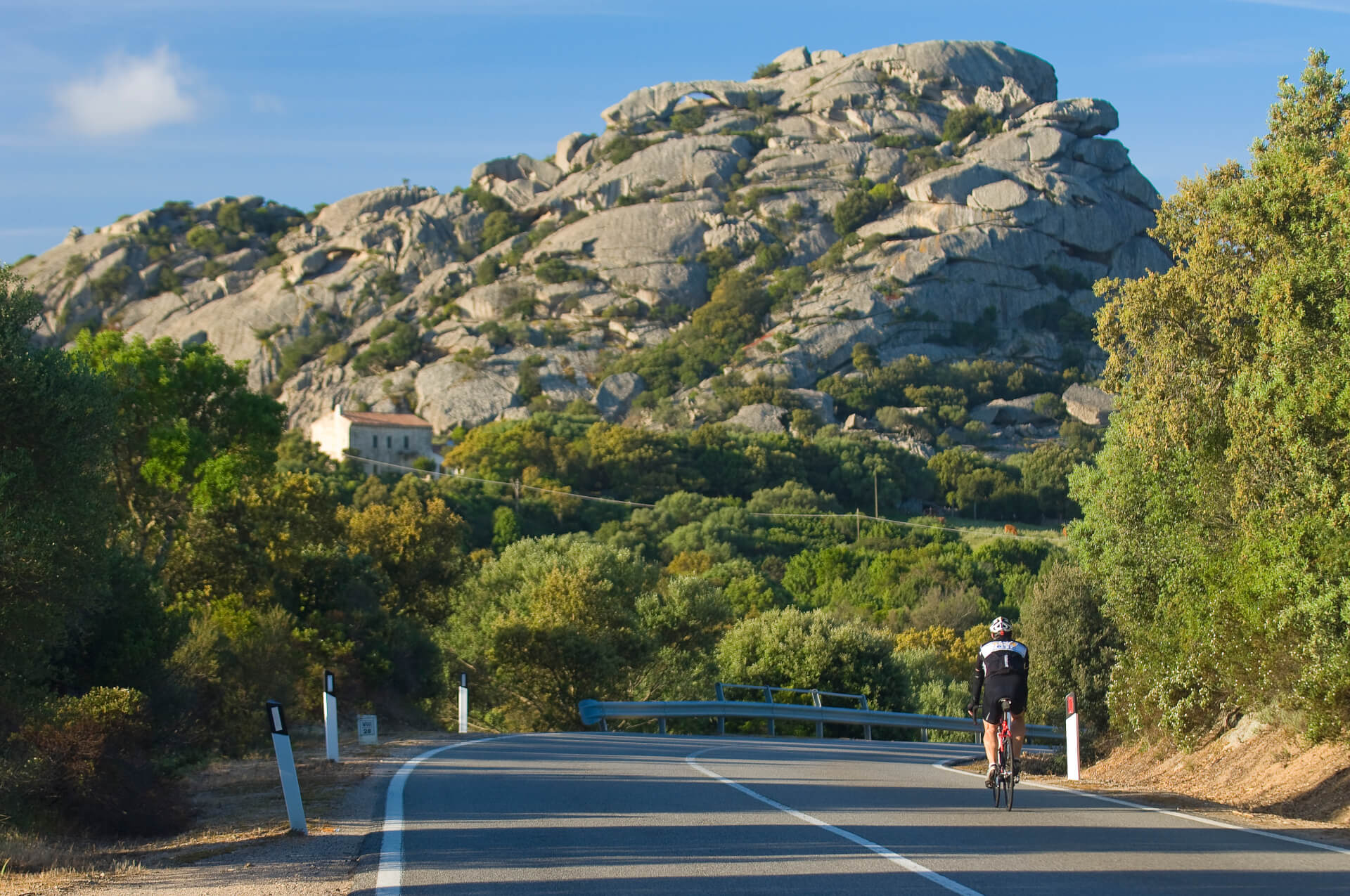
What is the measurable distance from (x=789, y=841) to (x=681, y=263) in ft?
532

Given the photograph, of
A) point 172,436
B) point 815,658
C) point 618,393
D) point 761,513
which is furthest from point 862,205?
point 172,436

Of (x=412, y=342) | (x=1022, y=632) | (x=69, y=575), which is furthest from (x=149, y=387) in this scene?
(x=412, y=342)

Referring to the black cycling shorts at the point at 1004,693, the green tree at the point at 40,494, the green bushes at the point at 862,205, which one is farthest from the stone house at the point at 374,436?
the black cycling shorts at the point at 1004,693

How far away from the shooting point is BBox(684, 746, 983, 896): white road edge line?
23.5 ft

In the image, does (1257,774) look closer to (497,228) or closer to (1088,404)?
(1088,404)

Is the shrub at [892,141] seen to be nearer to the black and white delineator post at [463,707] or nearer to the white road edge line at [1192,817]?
the black and white delineator post at [463,707]

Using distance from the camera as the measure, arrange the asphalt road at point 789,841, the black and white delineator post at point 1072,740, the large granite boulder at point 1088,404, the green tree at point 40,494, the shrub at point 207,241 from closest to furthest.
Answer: the asphalt road at point 789,841
the green tree at point 40,494
the black and white delineator post at point 1072,740
the large granite boulder at point 1088,404
the shrub at point 207,241

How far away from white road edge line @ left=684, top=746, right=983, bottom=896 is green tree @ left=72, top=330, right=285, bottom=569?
23931mm

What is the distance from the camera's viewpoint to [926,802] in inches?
472

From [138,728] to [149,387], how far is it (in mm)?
21582

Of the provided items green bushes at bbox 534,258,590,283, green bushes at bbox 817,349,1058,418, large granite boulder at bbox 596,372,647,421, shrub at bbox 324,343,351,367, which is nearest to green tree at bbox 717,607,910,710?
green bushes at bbox 817,349,1058,418

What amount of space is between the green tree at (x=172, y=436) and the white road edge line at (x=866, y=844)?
23931mm

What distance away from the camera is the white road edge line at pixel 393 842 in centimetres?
720

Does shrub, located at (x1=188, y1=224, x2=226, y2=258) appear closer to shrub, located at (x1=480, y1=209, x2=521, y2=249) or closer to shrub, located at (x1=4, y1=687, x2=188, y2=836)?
shrub, located at (x1=480, y1=209, x2=521, y2=249)
